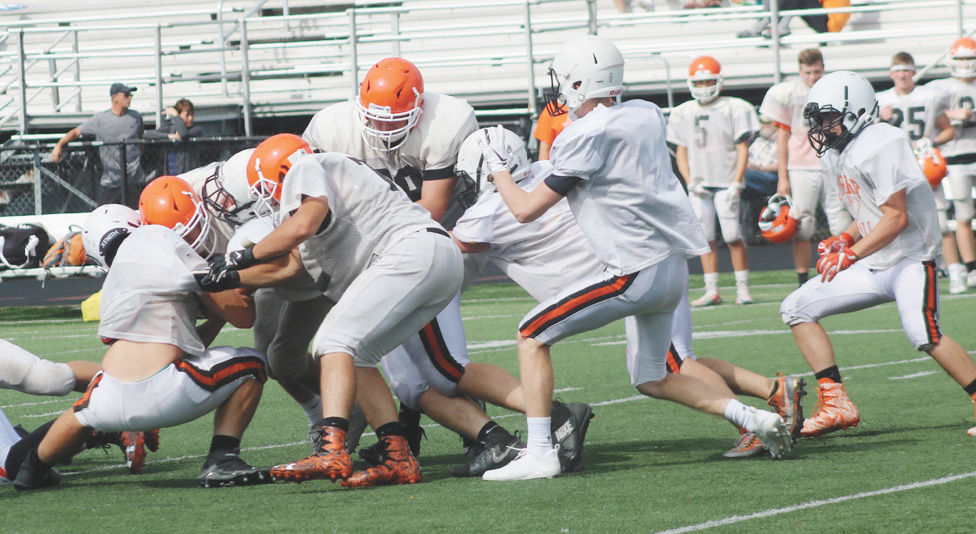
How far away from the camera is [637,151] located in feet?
16.0

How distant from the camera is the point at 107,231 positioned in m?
5.14

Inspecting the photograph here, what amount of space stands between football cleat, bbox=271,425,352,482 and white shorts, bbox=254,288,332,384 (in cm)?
78

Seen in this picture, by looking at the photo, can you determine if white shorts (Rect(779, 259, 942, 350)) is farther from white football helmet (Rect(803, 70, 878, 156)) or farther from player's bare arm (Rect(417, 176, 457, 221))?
player's bare arm (Rect(417, 176, 457, 221))

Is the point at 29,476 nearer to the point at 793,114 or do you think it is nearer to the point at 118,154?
the point at 793,114

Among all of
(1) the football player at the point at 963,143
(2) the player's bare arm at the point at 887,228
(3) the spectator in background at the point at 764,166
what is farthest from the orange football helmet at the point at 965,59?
(2) the player's bare arm at the point at 887,228

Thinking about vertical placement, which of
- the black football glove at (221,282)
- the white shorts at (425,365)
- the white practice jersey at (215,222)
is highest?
the white practice jersey at (215,222)

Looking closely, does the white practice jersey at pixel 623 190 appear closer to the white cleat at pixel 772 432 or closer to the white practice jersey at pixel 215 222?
the white cleat at pixel 772 432

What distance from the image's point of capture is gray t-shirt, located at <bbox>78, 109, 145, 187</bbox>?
13.8m

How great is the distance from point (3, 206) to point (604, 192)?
34.9 ft

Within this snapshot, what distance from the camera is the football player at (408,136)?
18.1ft

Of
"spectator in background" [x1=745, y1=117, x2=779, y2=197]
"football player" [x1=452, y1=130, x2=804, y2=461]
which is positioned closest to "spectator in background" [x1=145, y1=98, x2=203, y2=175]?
"spectator in background" [x1=745, y1=117, x2=779, y2=197]

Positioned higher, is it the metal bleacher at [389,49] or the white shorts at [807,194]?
the metal bleacher at [389,49]

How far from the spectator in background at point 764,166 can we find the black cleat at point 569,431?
11.3 meters

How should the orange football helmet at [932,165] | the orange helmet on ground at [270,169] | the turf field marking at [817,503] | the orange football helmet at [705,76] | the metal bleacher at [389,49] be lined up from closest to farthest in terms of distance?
the turf field marking at [817,503] → the orange helmet on ground at [270,169] → the orange football helmet at [932,165] → the orange football helmet at [705,76] → the metal bleacher at [389,49]
